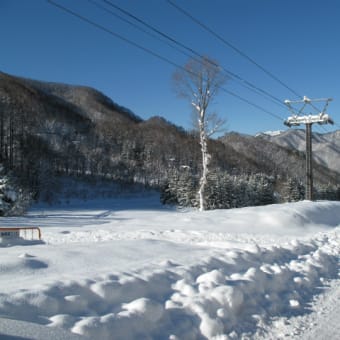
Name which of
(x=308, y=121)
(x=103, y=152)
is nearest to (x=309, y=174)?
(x=308, y=121)

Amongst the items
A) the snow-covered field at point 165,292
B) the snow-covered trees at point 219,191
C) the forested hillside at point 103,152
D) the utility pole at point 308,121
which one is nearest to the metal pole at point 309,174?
the utility pole at point 308,121

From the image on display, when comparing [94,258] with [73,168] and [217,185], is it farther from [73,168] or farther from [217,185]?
[73,168]

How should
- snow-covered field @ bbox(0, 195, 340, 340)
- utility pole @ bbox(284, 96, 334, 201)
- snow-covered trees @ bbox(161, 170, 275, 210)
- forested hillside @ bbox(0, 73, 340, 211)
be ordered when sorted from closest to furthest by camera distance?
snow-covered field @ bbox(0, 195, 340, 340)
utility pole @ bbox(284, 96, 334, 201)
snow-covered trees @ bbox(161, 170, 275, 210)
forested hillside @ bbox(0, 73, 340, 211)

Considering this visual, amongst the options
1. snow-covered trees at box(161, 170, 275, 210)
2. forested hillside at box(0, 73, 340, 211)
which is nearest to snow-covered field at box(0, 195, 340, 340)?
snow-covered trees at box(161, 170, 275, 210)

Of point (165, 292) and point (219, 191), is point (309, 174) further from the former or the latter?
point (219, 191)

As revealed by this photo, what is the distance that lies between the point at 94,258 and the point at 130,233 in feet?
22.8

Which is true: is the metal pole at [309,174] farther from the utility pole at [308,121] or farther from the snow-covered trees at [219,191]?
the snow-covered trees at [219,191]

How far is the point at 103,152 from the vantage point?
119188mm

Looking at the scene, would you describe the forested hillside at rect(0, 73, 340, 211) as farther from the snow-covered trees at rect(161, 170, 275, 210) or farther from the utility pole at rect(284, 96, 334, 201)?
the utility pole at rect(284, 96, 334, 201)

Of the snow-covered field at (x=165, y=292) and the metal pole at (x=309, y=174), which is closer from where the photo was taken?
the snow-covered field at (x=165, y=292)

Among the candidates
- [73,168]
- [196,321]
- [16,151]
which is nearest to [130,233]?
[196,321]

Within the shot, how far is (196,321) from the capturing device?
13.4 ft

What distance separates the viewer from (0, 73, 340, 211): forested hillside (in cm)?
6594

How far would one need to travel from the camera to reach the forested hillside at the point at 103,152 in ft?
216
